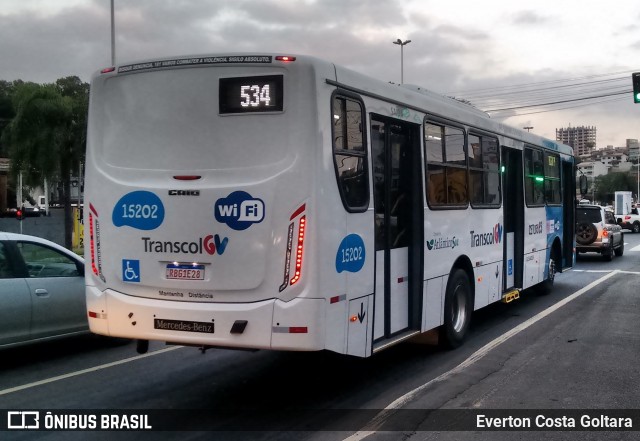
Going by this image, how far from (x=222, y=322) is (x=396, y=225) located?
2.42 metres

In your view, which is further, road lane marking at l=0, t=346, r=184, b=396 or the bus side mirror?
the bus side mirror

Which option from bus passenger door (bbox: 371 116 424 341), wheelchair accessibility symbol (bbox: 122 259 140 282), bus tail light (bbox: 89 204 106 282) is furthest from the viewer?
bus passenger door (bbox: 371 116 424 341)

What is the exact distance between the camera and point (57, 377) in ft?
24.7

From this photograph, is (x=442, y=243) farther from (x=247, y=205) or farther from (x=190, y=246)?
(x=190, y=246)

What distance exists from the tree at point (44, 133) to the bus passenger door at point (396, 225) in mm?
18980

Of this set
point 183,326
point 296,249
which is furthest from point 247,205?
point 183,326

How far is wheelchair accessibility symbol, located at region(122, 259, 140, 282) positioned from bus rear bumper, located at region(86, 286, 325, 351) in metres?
0.17

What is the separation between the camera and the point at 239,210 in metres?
5.73

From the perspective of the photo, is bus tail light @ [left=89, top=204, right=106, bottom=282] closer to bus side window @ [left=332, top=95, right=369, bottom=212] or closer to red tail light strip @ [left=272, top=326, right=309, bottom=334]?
red tail light strip @ [left=272, top=326, right=309, bottom=334]

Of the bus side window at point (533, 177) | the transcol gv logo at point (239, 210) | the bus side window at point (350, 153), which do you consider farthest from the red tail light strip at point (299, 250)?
the bus side window at point (533, 177)

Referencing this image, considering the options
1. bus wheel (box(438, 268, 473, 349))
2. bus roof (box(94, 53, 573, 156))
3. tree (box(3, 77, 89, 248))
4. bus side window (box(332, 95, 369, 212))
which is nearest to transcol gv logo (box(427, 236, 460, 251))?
bus wheel (box(438, 268, 473, 349))

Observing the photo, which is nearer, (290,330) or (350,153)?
(290,330)

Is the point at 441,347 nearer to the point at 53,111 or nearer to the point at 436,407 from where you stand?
the point at 436,407

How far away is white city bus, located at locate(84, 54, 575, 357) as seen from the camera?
5617mm
